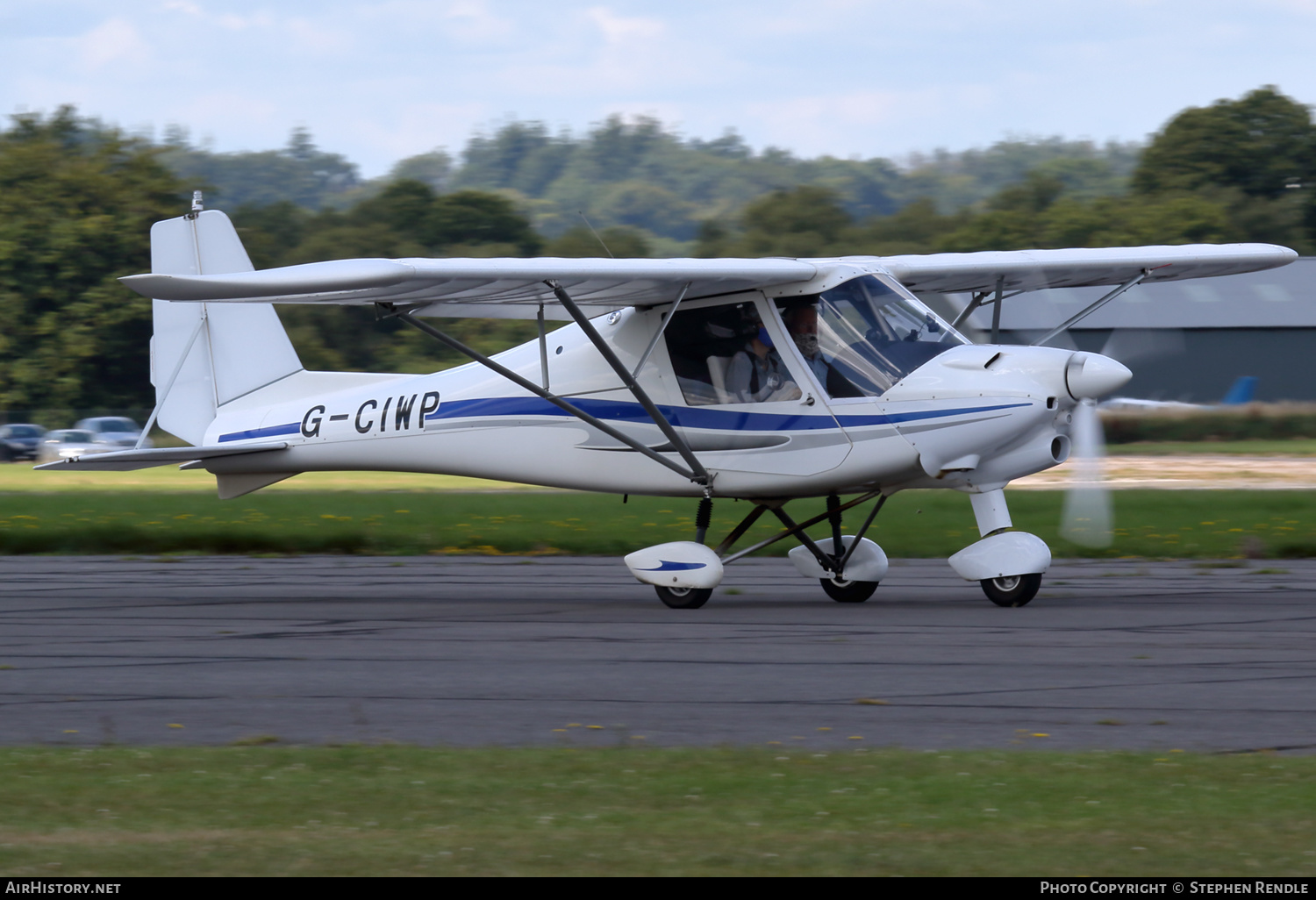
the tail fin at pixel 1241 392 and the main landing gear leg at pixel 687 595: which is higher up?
the main landing gear leg at pixel 687 595

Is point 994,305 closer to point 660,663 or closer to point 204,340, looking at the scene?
point 660,663

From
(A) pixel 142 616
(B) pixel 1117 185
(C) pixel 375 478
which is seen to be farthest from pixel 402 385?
(B) pixel 1117 185

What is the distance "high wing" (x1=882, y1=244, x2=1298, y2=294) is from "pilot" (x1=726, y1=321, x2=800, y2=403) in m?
1.73

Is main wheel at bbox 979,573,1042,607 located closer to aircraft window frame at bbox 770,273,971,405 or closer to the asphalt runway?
the asphalt runway

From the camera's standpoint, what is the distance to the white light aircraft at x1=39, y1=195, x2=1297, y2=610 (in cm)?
1202

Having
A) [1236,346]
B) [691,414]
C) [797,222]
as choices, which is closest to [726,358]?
[691,414]

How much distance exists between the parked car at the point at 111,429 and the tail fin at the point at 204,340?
3500cm

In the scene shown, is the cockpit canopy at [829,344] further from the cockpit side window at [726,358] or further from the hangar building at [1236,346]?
the hangar building at [1236,346]

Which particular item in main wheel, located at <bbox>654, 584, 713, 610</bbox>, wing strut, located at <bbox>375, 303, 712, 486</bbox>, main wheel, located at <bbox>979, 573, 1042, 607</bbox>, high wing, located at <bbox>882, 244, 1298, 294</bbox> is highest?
high wing, located at <bbox>882, 244, 1298, 294</bbox>

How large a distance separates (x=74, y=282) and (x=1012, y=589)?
172 feet

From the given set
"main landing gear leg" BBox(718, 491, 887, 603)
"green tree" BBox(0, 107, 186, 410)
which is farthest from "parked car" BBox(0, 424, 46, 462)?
"main landing gear leg" BBox(718, 491, 887, 603)

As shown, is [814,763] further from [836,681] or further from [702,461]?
[702,461]

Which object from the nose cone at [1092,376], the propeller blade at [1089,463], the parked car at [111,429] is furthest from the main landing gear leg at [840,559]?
the parked car at [111,429]

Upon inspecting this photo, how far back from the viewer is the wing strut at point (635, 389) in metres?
12.5
